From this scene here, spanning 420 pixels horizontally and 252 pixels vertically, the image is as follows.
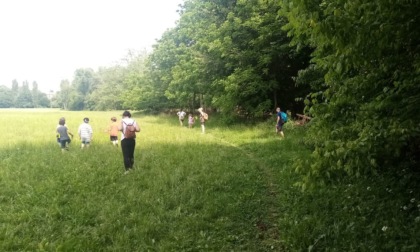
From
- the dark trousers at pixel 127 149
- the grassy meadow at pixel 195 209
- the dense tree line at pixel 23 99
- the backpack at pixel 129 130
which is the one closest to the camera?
the grassy meadow at pixel 195 209

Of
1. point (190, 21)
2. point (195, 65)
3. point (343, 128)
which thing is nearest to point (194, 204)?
point (343, 128)

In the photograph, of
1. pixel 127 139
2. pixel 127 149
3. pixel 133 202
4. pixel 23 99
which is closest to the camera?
pixel 133 202

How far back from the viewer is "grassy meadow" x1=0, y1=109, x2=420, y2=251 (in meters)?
6.68

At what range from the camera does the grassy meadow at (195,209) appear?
21.9 ft

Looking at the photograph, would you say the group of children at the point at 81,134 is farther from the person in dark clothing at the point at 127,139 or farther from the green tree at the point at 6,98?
the green tree at the point at 6,98

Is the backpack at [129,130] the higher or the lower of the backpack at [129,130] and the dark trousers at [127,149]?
the higher

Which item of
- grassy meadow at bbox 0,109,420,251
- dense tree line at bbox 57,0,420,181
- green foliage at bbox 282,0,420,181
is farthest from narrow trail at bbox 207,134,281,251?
green foliage at bbox 282,0,420,181

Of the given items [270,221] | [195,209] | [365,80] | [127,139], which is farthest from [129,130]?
[365,80]

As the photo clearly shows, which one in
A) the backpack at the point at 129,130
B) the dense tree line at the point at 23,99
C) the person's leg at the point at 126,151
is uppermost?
the dense tree line at the point at 23,99

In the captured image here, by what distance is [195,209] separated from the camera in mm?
8656

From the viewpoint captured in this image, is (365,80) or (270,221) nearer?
(365,80)

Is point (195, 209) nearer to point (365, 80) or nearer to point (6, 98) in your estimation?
point (365, 80)

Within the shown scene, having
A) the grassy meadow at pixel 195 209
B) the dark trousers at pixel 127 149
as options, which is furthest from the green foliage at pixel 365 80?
the dark trousers at pixel 127 149

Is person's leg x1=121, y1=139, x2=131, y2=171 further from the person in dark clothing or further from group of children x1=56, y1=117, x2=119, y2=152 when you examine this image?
group of children x1=56, y1=117, x2=119, y2=152
